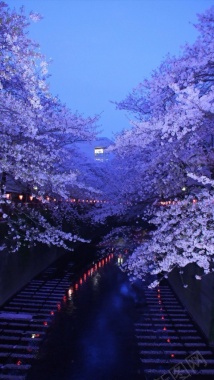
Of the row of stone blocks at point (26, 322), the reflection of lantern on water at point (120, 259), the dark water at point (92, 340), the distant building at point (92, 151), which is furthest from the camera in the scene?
the distant building at point (92, 151)

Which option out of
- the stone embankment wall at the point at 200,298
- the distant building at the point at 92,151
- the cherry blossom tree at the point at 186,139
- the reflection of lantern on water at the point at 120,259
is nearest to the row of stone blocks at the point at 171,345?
the stone embankment wall at the point at 200,298

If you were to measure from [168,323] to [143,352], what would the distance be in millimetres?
3137

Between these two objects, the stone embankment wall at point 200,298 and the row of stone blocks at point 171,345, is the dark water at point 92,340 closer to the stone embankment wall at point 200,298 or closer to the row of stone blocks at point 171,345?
the row of stone blocks at point 171,345

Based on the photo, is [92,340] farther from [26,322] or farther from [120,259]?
[120,259]

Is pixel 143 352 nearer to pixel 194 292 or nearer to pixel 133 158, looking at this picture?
pixel 194 292

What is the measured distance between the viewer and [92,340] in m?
11.9

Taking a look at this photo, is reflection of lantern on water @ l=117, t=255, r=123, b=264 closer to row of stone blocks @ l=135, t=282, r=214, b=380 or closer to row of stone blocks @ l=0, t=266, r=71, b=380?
row of stone blocks @ l=0, t=266, r=71, b=380

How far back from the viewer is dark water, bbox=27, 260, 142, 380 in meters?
9.55

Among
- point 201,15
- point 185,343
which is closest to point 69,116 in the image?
point 201,15

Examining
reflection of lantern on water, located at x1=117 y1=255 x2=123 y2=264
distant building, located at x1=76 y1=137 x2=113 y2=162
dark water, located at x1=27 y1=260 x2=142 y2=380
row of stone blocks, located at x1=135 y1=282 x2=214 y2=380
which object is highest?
distant building, located at x1=76 y1=137 x2=113 y2=162

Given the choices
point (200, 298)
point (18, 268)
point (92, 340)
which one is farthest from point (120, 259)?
point (92, 340)

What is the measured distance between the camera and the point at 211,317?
11.6 meters

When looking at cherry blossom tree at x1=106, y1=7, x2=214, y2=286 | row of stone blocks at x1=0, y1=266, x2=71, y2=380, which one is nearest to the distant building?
row of stone blocks at x1=0, y1=266, x2=71, y2=380

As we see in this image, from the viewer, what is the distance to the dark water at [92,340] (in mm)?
9547
